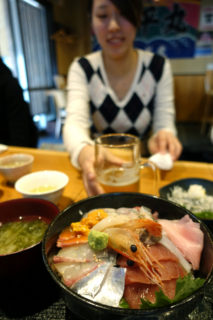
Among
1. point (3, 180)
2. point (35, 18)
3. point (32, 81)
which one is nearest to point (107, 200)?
point (3, 180)

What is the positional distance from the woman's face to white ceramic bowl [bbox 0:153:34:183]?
98 centimetres

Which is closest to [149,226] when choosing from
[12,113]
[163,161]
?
[163,161]

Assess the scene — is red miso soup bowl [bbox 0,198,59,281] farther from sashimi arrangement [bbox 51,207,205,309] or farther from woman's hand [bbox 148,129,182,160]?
woman's hand [bbox 148,129,182,160]

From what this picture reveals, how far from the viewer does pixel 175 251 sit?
51 centimetres

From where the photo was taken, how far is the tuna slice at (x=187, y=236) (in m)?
0.50

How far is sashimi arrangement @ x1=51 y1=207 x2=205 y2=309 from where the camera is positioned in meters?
0.43

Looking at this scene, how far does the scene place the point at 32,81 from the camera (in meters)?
6.36

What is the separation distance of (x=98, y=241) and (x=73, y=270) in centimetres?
8

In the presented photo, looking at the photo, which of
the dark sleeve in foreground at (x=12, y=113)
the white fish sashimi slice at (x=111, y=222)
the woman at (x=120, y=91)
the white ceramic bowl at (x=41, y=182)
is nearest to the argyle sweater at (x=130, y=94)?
the woman at (x=120, y=91)

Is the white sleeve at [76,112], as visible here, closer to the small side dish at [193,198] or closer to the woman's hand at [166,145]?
the woman's hand at [166,145]

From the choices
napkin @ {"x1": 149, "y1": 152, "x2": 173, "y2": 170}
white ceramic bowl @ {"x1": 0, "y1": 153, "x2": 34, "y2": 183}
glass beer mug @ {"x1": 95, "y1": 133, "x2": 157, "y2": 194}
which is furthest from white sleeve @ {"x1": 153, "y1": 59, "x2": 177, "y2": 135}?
white ceramic bowl @ {"x1": 0, "y1": 153, "x2": 34, "y2": 183}

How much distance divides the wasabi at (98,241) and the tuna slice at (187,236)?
169 millimetres

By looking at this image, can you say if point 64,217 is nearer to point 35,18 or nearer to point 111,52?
point 111,52

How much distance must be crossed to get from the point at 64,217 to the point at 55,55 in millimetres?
7089
